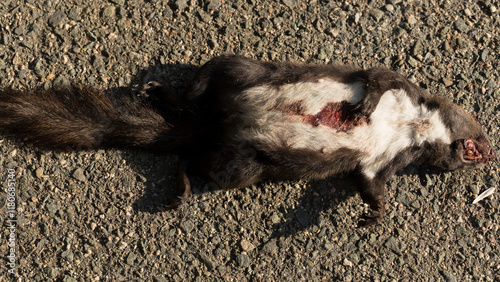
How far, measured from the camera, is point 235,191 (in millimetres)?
4617

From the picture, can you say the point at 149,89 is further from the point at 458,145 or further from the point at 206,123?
the point at 458,145

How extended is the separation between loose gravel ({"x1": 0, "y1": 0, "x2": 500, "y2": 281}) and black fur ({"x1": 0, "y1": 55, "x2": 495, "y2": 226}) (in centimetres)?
30

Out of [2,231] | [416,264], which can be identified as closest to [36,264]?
[2,231]

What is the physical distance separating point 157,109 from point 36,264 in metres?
1.85

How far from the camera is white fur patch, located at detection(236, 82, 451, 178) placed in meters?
4.12

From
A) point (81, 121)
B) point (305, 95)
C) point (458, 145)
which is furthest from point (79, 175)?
point (458, 145)

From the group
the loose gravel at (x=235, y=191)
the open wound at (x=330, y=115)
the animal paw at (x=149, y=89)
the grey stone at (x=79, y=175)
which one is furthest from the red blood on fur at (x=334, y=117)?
the grey stone at (x=79, y=175)

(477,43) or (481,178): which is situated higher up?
(477,43)

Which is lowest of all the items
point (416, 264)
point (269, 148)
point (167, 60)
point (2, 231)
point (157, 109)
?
point (416, 264)

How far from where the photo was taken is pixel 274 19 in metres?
4.87

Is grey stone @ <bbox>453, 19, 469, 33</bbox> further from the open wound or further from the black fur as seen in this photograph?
the open wound

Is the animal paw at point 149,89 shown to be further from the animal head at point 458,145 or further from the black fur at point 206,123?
the animal head at point 458,145

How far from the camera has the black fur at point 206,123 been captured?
4.11 meters

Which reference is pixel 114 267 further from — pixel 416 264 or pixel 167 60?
pixel 416 264
